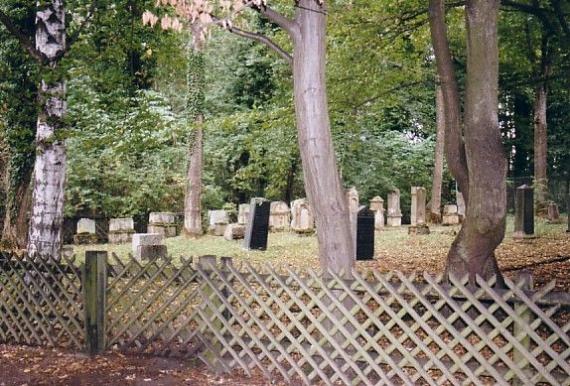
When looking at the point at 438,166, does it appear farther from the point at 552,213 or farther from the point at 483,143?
the point at 483,143

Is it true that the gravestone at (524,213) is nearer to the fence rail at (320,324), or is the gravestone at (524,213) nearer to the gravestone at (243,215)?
the gravestone at (243,215)

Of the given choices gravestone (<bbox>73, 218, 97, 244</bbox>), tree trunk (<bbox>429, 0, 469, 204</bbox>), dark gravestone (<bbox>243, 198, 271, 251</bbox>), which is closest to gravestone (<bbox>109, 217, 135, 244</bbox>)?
gravestone (<bbox>73, 218, 97, 244</bbox>)

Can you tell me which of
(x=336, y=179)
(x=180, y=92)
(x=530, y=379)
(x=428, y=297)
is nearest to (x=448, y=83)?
(x=336, y=179)

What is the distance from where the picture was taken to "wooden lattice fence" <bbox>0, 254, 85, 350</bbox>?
6824 millimetres

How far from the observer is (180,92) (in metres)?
31.3

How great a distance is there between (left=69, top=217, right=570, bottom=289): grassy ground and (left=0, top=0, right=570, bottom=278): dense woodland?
9.16 feet

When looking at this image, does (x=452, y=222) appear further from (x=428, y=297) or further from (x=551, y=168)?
(x=428, y=297)

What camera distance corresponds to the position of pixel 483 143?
680cm

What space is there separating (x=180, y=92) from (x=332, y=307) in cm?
2724

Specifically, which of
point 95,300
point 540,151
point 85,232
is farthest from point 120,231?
point 540,151

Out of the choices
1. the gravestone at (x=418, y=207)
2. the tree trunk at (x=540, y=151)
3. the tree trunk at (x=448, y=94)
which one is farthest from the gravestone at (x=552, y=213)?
the tree trunk at (x=448, y=94)

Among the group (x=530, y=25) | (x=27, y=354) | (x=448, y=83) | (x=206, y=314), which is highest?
(x=530, y=25)

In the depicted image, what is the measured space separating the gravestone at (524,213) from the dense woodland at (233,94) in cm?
228

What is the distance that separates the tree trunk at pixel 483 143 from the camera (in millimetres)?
6727
